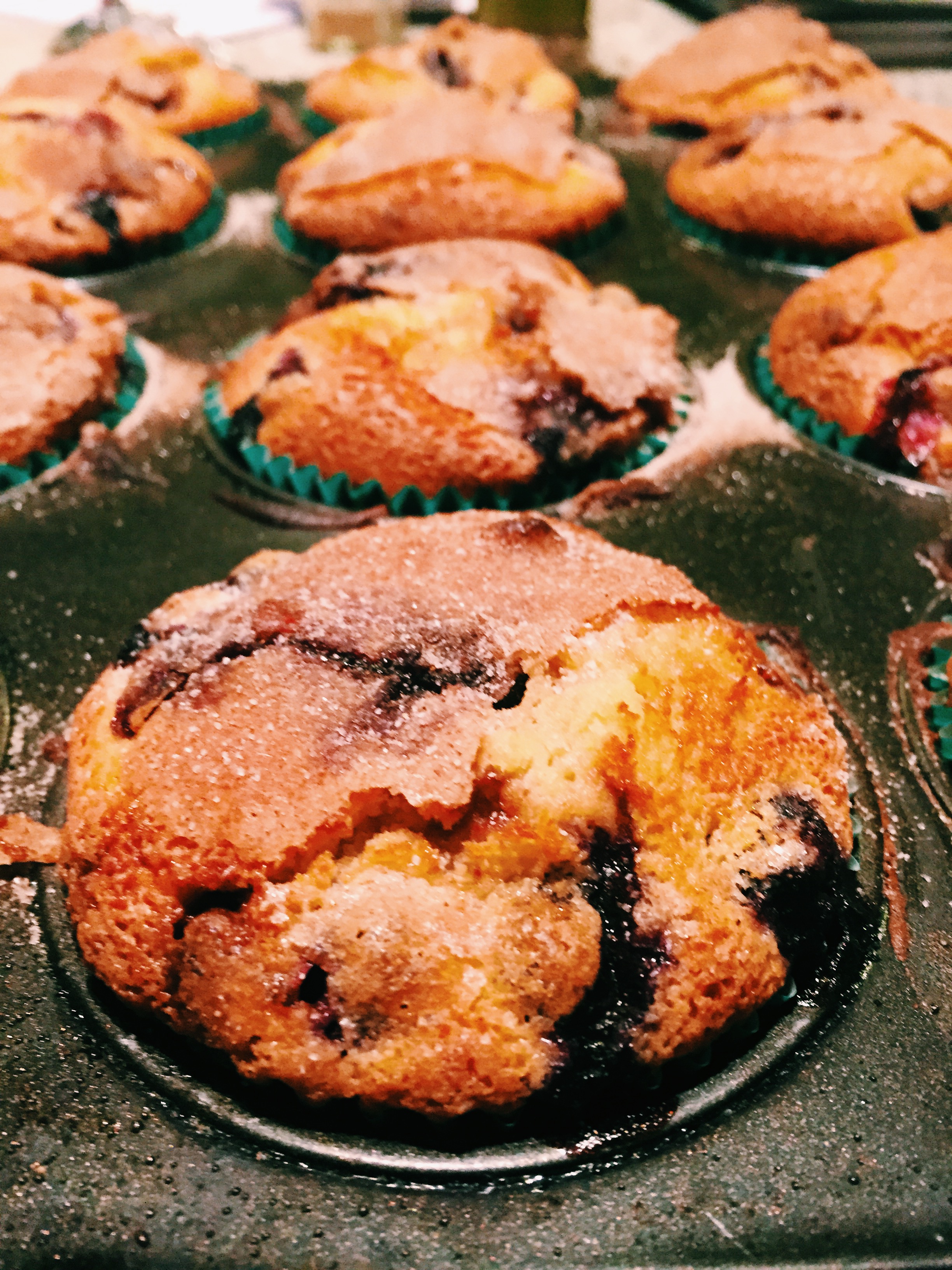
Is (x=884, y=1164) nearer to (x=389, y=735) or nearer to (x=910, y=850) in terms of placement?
(x=910, y=850)

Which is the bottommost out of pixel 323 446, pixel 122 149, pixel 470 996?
pixel 470 996

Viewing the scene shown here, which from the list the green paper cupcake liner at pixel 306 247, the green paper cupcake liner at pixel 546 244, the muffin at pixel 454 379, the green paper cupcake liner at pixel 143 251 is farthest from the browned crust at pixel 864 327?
the green paper cupcake liner at pixel 143 251

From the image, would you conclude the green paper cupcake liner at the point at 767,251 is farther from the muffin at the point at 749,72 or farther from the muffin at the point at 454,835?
the muffin at the point at 454,835

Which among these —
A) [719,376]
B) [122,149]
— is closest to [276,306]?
[122,149]

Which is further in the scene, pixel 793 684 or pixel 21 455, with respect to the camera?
pixel 21 455

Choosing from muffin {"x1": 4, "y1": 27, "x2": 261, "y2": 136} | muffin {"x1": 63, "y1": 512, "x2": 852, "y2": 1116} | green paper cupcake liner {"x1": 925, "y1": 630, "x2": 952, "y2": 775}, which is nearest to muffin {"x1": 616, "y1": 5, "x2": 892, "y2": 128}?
muffin {"x1": 4, "y1": 27, "x2": 261, "y2": 136}

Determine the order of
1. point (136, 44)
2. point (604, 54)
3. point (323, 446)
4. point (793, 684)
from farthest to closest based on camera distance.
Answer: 1. point (604, 54)
2. point (136, 44)
3. point (323, 446)
4. point (793, 684)

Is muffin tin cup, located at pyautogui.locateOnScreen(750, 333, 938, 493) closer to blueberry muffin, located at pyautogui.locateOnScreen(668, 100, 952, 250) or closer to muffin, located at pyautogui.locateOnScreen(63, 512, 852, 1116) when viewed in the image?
blueberry muffin, located at pyautogui.locateOnScreen(668, 100, 952, 250)

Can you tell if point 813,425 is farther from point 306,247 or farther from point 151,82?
point 151,82
